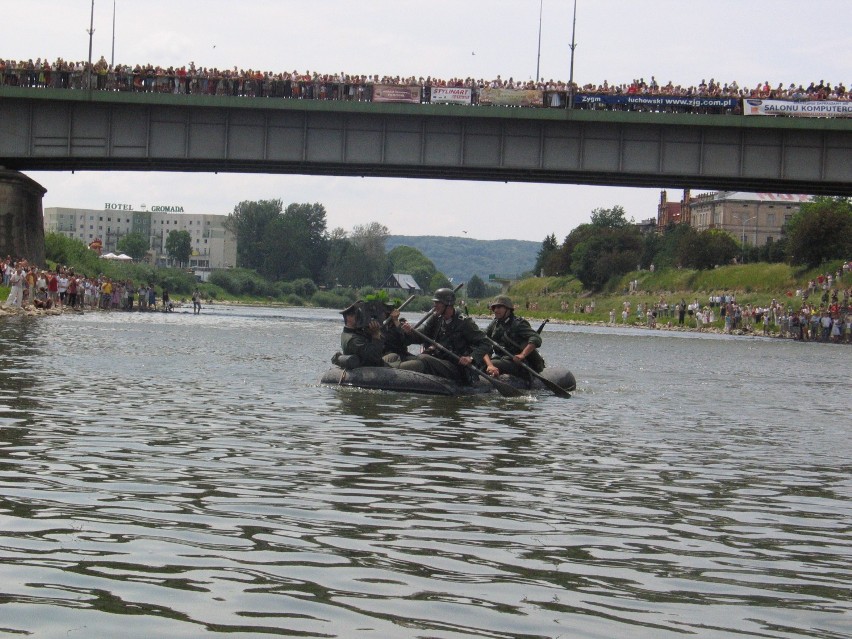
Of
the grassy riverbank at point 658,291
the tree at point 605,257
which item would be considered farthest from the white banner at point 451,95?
the tree at point 605,257

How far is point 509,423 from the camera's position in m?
16.4

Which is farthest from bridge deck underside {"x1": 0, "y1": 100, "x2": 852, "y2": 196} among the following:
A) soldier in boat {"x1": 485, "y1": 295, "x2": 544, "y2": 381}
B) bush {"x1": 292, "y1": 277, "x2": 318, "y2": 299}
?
Result: bush {"x1": 292, "y1": 277, "x2": 318, "y2": 299}

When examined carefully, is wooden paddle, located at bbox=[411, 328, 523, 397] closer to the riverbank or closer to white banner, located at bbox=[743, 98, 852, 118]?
the riverbank

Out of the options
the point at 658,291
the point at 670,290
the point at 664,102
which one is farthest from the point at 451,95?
the point at 658,291

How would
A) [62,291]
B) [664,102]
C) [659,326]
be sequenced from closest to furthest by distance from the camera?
[664,102] < [62,291] < [659,326]

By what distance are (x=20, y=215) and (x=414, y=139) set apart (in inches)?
648

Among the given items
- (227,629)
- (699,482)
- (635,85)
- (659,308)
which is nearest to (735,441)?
(699,482)

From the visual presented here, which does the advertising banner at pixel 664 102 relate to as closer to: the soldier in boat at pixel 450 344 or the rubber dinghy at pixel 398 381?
the soldier in boat at pixel 450 344

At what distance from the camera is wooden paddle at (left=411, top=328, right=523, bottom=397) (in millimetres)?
19688

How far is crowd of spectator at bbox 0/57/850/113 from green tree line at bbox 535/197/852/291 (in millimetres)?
25982

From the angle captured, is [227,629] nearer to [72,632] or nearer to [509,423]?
[72,632]

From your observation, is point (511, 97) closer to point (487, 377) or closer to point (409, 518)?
point (487, 377)

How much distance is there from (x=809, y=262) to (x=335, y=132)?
120 feet

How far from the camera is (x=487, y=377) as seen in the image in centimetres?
1969
